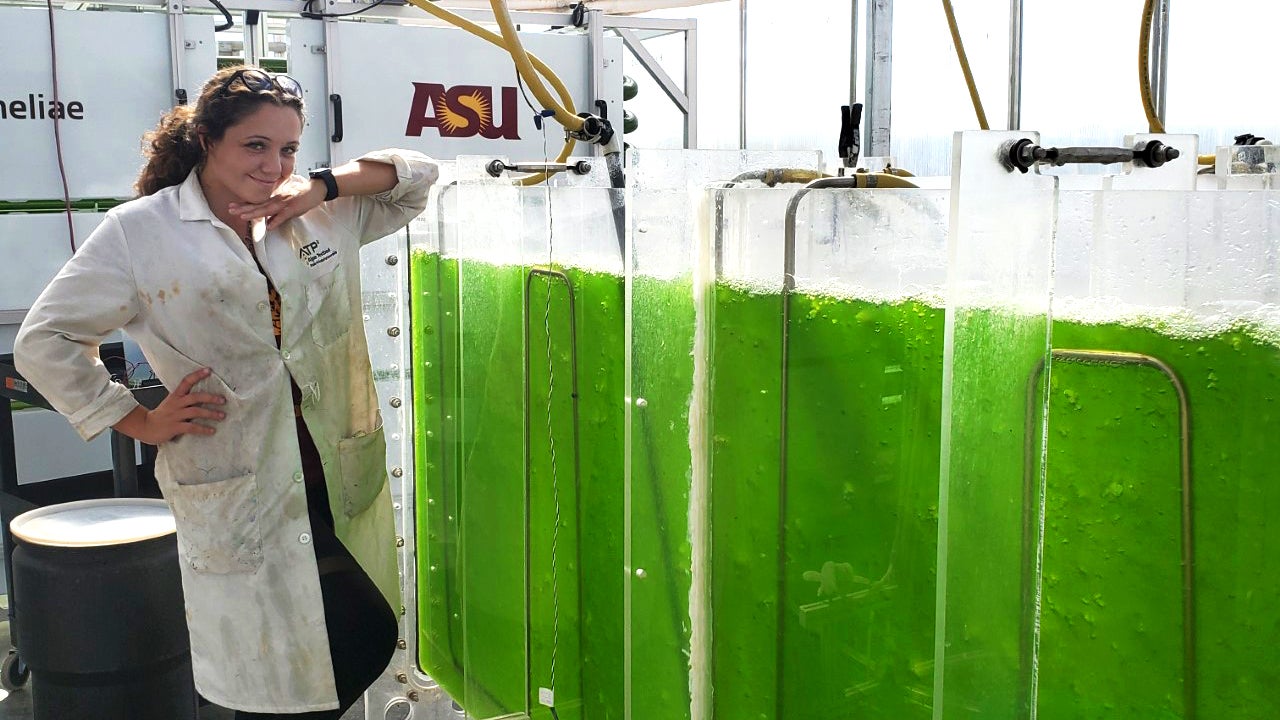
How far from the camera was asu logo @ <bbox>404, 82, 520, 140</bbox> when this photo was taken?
13.0 ft

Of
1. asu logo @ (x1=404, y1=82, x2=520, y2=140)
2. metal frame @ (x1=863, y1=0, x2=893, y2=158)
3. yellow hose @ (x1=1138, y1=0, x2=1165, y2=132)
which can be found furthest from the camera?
asu logo @ (x1=404, y1=82, x2=520, y2=140)

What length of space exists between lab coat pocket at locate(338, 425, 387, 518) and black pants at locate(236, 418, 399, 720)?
1.8 inches

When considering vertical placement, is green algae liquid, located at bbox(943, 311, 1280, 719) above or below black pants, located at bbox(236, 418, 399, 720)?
above

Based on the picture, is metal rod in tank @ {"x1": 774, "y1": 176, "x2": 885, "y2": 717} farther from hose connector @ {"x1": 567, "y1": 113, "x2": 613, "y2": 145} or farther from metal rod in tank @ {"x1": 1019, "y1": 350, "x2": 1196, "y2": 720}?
hose connector @ {"x1": 567, "y1": 113, "x2": 613, "y2": 145}

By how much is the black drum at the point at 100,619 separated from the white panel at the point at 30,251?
1315 mm

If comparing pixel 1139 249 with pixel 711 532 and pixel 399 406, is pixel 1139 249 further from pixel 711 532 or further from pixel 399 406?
pixel 399 406

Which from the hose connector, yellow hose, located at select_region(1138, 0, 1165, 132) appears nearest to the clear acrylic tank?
yellow hose, located at select_region(1138, 0, 1165, 132)

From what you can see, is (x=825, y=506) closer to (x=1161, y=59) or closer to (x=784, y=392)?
(x=784, y=392)

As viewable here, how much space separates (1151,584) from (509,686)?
1.25m

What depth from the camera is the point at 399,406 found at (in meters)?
2.41

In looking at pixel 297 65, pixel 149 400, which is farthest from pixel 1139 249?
pixel 297 65

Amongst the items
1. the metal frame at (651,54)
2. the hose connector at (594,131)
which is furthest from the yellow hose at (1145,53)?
the metal frame at (651,54)

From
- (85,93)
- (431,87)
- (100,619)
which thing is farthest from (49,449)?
(431,87)

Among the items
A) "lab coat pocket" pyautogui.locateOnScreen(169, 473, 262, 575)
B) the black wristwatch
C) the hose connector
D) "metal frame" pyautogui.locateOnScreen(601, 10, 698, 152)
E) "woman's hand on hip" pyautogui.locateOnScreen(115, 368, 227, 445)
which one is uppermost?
"metal frame" pyautogui.locateOnScreen(601, 10, 698, 152)
